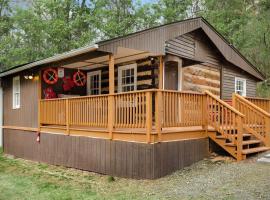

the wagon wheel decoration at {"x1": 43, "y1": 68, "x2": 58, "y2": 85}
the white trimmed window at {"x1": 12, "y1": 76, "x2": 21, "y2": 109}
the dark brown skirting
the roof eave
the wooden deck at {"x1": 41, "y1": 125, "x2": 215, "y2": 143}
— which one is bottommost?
the dark brown skirting

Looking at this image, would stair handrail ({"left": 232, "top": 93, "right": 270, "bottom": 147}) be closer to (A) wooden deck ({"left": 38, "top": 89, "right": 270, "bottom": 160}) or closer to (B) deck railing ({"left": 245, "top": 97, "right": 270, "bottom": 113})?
(A) wooden deck ({"left": 38, "top": 89, "right": 270, "bottom": 160})

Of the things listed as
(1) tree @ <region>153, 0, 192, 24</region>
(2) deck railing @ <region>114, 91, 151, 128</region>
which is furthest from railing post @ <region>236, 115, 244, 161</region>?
(1) tree @ <region>153, 0, 192, 24</region>

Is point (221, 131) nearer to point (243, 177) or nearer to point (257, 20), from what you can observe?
point (243, 177)

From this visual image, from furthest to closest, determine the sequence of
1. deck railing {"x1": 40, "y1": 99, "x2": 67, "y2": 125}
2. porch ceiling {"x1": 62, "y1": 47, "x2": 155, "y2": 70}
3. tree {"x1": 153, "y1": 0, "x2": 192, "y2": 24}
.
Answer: tree {"x1": 153, "y1": 0, "x2": 192, "y2": 24}, deck railing {"x1": 40, "y1": 99, "x2": 67, "y2": 125}, porch ceiling {"x1": 62, "y1": 47, "x2": 155, "y2": 70}

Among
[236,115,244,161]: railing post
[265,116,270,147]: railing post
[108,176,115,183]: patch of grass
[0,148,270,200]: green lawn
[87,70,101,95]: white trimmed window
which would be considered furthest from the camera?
[87,70,101,95]: white trimmed window

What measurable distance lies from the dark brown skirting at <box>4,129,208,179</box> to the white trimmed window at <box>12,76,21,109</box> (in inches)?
113

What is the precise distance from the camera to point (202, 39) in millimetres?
13484

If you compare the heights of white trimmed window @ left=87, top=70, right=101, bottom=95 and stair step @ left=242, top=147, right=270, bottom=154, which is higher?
white trimmed window @ left=87, top=70, right=101, bottom=95

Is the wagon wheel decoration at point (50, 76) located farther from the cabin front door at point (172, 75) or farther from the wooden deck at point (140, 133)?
the cabin front door at point (172, 75)

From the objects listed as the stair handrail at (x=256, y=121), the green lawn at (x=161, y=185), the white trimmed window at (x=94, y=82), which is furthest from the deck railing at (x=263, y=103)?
the white trimmed window at (x=94, y=82)

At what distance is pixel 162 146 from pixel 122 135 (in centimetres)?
112

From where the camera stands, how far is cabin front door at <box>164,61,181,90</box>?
41.0ft

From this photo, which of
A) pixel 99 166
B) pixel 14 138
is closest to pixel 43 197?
pixel 99 166

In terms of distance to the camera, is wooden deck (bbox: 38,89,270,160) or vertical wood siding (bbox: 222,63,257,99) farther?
vertical wood siding (bbox: 222,63,257,99)
